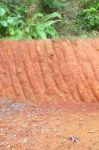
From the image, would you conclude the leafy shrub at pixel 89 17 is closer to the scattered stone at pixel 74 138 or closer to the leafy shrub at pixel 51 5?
the leafy shrub at pixel 51 5

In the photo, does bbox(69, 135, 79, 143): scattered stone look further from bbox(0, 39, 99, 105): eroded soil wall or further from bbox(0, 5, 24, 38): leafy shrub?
bbox(0, 5, 24, 38): leafy shrub

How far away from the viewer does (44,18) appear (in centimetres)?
1193

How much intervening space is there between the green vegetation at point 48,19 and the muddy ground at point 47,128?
3589 mm

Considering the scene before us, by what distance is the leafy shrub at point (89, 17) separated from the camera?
489 inches

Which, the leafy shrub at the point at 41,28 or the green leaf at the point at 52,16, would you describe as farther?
the green leaf at the point at 52,16

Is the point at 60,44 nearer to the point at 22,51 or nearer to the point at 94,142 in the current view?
the point at 22,51

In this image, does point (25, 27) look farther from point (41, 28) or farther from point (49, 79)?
point (49, 79)

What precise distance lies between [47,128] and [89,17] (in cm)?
688

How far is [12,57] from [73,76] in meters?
1.57

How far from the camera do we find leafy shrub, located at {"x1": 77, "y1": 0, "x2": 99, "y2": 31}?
489 inches

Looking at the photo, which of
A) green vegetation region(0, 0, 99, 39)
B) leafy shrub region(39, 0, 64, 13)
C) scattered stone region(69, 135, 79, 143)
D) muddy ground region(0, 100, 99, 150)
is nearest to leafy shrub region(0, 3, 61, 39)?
green vegetation region(0, 0, 99, 39)

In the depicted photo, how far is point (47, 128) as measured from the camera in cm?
632

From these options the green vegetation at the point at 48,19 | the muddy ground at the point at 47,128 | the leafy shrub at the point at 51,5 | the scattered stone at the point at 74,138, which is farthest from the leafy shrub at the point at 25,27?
the scattered stone at the point at 74,138

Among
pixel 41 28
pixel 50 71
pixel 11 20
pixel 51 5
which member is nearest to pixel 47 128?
pixel 50 71
